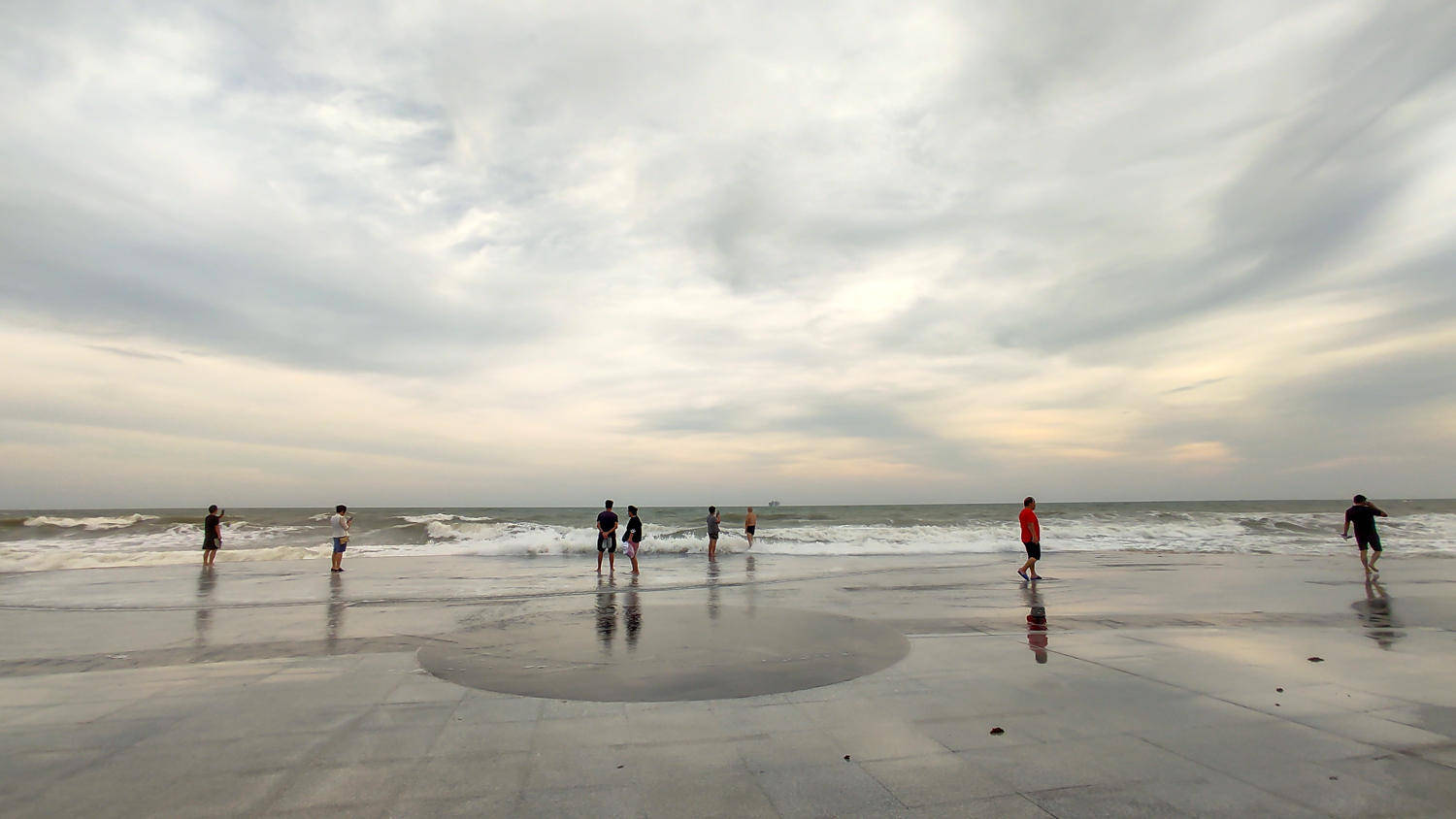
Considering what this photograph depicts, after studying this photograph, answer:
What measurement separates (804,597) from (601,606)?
3798 mm

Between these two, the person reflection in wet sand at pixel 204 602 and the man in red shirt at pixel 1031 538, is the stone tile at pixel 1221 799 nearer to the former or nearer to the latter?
the person reflection in wet sand at pixel 204 602

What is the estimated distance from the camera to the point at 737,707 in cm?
557

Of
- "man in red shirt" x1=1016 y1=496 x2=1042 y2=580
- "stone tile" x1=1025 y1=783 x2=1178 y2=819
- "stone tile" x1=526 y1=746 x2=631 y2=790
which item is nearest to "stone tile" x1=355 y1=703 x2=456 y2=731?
"stone tile" x1=526 y1=746 x2=631 y2=790

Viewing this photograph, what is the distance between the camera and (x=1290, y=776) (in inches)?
157

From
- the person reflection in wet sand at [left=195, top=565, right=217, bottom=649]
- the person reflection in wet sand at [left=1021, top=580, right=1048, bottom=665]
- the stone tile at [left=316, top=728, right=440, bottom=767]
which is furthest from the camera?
the person reflection in wet sand at [left=195, top=565, right=217, bottom=649]

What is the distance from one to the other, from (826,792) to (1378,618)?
10.7 m

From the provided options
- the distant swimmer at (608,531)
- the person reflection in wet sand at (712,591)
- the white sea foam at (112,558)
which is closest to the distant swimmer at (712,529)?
the person reflection in wet sand at (712,591)

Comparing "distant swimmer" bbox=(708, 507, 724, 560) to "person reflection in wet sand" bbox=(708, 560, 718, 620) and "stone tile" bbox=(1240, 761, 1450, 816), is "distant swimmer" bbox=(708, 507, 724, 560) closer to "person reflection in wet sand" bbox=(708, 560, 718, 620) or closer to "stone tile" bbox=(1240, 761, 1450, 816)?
"person reflection in wet sand" bbox=(708, 560, 718, 620)

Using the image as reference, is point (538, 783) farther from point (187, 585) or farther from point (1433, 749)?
point (187, 585)

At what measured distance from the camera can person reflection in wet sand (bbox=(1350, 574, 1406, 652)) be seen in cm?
819

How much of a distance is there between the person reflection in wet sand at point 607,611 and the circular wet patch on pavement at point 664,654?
3 cm

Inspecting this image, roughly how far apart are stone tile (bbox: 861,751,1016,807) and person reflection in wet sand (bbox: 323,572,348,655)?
6.89 meters

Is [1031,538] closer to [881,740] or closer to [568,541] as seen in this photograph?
[881,740]

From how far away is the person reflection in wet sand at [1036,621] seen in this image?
7680mm
